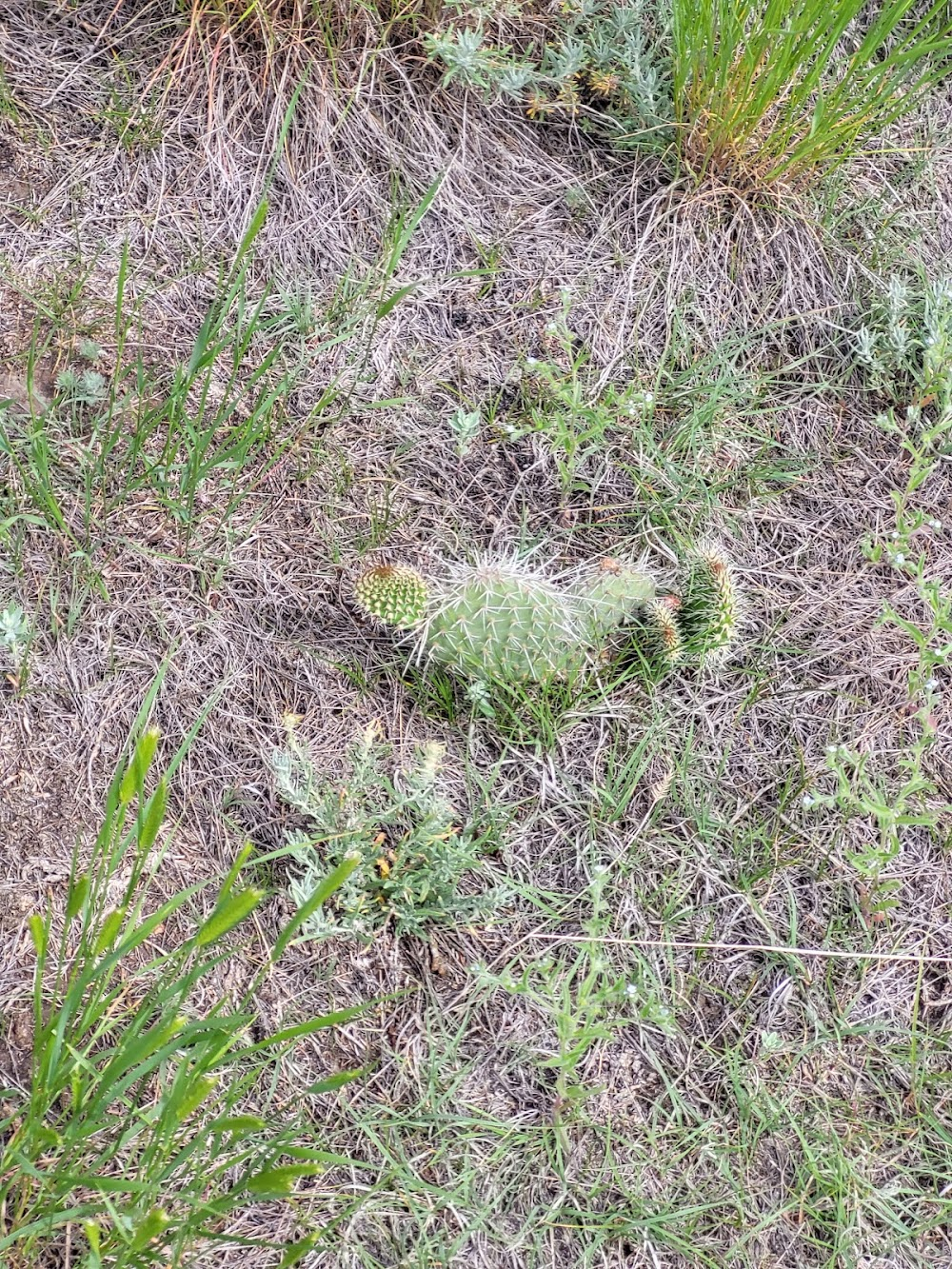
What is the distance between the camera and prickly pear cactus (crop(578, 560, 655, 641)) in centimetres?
200

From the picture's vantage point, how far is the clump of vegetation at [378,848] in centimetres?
178

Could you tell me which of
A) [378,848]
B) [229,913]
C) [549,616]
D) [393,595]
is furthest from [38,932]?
[549,616]

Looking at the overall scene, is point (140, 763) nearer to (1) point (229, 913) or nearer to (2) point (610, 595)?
(1) point (229, 913)

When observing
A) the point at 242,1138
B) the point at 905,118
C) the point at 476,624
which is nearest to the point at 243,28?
the point at 476,624

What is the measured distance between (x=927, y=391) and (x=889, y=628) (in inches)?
22.3

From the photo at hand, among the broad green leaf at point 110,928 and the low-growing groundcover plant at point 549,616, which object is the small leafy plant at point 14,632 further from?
the broad green leaf at point 110,928

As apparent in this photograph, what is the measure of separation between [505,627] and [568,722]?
0.24 m

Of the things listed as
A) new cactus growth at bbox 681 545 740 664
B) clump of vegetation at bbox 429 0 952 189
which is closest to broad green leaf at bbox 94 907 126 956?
new cactus growth at bbox 681 545 740 664

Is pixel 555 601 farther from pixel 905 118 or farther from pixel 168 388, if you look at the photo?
pixel 905 118

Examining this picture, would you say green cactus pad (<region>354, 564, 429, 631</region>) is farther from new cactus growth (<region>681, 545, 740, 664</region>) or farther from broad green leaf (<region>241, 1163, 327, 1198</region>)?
broad green leaf (<region>241, 1163, 327, 1198</region>)

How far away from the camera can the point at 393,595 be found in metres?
1.90

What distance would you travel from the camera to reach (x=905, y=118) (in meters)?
2.64

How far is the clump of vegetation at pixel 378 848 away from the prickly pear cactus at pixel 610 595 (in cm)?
42

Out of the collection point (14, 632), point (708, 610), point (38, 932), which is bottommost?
point (14, 632)
